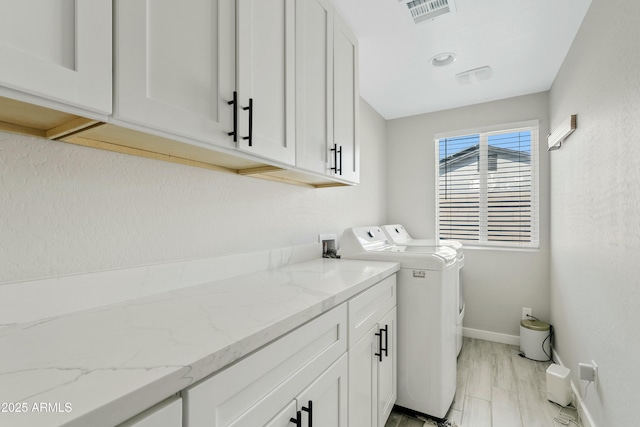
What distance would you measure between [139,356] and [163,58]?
0.74 m

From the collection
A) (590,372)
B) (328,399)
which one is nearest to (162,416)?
(328,399)

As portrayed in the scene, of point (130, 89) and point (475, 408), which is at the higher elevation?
point (130, 89)

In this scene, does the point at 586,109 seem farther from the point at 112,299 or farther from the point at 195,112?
the point at 112,299

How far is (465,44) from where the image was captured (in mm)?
1976

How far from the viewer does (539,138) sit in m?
2.76

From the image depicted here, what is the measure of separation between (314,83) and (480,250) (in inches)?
96.9

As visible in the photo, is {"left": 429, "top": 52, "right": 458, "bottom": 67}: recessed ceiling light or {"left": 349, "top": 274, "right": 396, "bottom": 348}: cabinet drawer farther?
{"left": 429, "top": 52, "right": 458, "bottom": 67}: recessed ceiling light

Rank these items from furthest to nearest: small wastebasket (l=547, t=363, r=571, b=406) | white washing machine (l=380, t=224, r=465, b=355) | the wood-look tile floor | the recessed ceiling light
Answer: white washing machine (l=380, t=224, r=465, b=355) < the recessed ceiling light < small wastebasket (l=547, t=363, r=571, b=406) < the wood-look tile floor

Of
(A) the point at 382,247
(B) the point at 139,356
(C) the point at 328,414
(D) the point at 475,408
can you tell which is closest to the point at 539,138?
(A) the point at 382,247

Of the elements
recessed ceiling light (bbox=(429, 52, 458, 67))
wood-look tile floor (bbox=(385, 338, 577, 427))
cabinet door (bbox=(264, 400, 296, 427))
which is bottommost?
wood-look tile floor (bbox=(385, 338, 577, 427))

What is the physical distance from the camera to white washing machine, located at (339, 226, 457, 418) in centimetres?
173

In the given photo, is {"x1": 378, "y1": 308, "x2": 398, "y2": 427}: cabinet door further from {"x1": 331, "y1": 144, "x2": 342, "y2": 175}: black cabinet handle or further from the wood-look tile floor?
{"x1": 331, "y1": 144, "x2": 342, "y2": 175}: black cabinet handle

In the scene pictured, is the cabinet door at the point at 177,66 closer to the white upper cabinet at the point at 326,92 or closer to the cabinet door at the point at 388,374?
Answer: the white upper cabinet at the point at 326,92

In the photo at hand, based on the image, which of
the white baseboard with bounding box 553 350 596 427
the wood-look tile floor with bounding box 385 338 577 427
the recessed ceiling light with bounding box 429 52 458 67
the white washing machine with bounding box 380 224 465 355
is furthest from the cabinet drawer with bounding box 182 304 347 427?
the recessed ceiling light with bounding box 429 52 458 67
